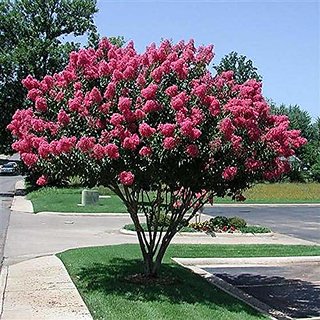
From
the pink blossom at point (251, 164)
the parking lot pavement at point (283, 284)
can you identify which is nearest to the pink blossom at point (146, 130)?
the pink blossom at point (251, 164)

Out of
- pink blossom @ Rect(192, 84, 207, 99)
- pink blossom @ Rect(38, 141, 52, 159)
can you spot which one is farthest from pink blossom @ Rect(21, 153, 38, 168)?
pink blossom @ Rect(192, 84, 207, 99)

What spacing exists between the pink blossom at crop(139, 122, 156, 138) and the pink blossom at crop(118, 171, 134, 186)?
0.57m

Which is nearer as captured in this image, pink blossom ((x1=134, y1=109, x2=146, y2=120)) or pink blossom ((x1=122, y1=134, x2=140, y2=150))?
pink blossom ((x1=122, y1=134, x2=140, y2=150))

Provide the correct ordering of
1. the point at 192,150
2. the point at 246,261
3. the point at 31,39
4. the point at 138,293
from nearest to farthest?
the point at 192,150 → the point at 138,293 → the point at 246,261 → the point at 31,39

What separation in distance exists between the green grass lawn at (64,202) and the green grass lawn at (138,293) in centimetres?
1293

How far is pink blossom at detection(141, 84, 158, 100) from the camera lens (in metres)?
8.90

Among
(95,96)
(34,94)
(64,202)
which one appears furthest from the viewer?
→ (64,202)

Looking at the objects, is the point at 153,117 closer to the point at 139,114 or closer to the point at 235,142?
the point at 139,114

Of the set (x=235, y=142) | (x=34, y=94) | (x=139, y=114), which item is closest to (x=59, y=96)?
(x=34, y=94)

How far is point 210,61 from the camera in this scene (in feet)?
32.6

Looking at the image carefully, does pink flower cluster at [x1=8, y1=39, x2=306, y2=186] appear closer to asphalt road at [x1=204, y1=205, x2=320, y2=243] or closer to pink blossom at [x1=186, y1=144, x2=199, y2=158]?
pink blossom at [x1=186, y1=144, x2=199, y2=158]

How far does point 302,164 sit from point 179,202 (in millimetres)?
46137

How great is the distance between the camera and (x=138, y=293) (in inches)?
376

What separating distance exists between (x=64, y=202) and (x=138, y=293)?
21.2 meters
